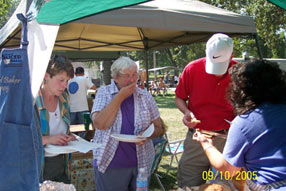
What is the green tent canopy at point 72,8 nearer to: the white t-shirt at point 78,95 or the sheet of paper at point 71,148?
the sheet of paper at point 71,148

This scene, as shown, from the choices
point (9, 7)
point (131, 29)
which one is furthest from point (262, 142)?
point (131, 29)

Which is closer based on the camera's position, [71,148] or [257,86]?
[257,86]

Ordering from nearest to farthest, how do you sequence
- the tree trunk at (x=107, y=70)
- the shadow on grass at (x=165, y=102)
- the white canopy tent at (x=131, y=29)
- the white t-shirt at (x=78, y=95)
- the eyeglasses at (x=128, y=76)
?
1. the white canopy tent at (x=131, y=29)
2. the eyeglasses at (x=128, y=76)
3. the white t-shirt at (x=78, y=95)
4. the tree trunk at (x=107, y=70)
5. the shadow on grass at (x=165, y=102)

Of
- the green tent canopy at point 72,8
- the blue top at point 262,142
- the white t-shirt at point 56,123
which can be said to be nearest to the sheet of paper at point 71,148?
the white t-shirt at point 56,123

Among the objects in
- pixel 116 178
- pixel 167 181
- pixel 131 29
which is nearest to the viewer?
pixel 116 178

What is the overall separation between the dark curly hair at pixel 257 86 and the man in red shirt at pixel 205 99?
2.16 ft

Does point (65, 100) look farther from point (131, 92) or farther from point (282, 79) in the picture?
point (282, 79)

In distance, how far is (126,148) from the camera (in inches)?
81.1

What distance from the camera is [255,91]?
146 centimetres

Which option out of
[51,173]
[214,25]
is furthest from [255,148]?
[214,25]

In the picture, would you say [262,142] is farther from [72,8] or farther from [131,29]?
[131,29]

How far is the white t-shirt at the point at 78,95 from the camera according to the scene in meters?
5.49

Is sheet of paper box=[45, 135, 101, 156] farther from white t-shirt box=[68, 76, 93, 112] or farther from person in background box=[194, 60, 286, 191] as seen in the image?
white t-shirt box=[68, 76, 93, 112]

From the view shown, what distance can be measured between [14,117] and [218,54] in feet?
5.28
